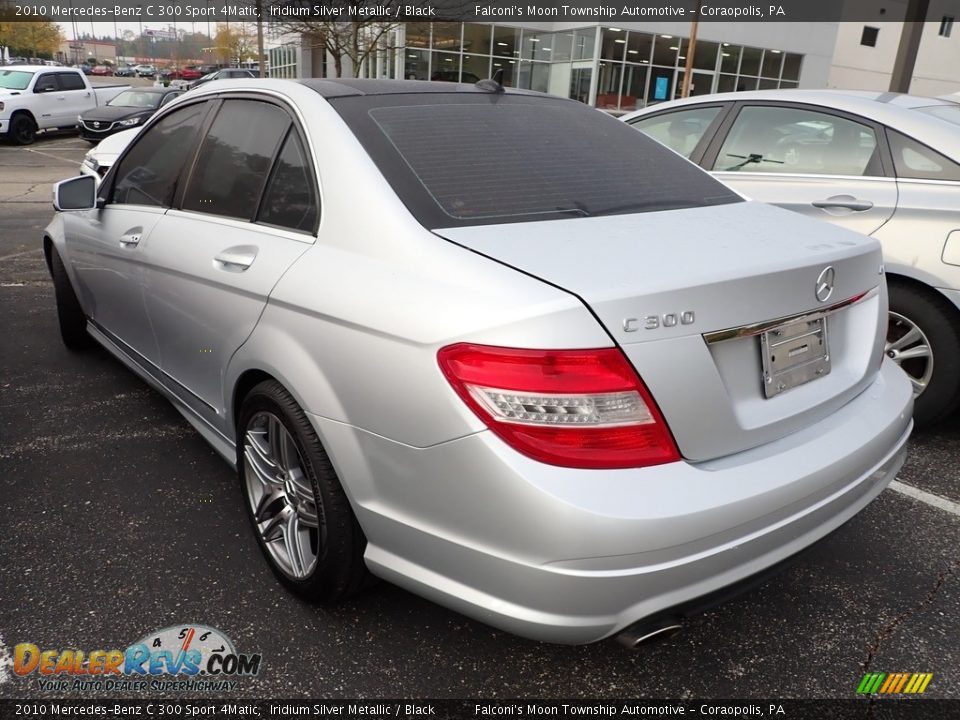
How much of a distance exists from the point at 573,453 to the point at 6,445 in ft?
9.73

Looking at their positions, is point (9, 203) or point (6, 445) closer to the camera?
point (6, 445)

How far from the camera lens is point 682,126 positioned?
4.74m

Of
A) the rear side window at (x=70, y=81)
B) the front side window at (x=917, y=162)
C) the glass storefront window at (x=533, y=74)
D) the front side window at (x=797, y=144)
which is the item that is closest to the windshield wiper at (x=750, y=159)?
the front side window at (x=797, y=144)

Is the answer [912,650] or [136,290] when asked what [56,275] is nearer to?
[136,290]

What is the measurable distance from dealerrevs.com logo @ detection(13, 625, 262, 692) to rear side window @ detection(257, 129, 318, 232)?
4.18 feet

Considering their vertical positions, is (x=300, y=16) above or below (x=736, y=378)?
above

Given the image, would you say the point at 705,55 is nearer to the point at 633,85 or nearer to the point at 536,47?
the point at 633,85

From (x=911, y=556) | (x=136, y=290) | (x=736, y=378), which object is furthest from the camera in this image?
(x=136, y=290)

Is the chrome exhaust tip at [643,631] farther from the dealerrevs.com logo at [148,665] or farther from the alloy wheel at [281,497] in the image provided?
the dealerrevs.com logo at [148,665]

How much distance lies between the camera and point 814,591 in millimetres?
2484

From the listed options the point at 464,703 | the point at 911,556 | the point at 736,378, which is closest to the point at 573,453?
the point at 736,378

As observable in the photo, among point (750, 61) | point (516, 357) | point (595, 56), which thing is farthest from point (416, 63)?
point (516, 357)

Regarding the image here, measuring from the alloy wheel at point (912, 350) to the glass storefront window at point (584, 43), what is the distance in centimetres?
2753

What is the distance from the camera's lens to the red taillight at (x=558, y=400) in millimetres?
1603
